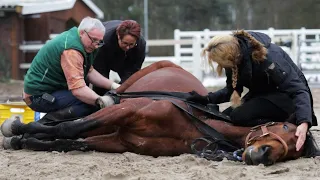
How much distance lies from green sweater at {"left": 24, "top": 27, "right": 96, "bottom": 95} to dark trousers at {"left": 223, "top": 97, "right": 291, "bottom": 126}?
124 centimetres

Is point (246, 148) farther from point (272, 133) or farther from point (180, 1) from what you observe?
point (180, 1)

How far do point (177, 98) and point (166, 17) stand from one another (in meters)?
34.8

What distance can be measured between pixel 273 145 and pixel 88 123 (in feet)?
4.18

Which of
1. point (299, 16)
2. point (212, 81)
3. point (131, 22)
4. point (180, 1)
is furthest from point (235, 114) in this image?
point (180, 1)

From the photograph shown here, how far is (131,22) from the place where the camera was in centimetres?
480

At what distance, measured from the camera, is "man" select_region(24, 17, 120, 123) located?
421 cm

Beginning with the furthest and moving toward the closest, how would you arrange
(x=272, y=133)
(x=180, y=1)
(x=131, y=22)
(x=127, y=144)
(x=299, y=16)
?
(x=180, y=1) < (x=299, y=16) < (x=131, y=22) < (x=127, y=144) < (x=272, y=133)

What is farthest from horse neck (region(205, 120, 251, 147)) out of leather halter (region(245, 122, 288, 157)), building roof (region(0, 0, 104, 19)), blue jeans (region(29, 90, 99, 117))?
building roof (region(0, 0, 104, 19))

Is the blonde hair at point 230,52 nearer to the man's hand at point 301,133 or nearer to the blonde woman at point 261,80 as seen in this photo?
the blonde woman at point 261,80

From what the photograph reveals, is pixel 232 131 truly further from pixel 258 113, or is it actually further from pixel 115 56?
pixel 115 56

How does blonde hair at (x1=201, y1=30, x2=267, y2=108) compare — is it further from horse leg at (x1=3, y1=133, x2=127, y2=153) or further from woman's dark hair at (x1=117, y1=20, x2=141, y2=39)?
woman's dark hair at (x1=117, y1=20, x2=141, y2=39)

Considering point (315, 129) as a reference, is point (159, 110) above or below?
above

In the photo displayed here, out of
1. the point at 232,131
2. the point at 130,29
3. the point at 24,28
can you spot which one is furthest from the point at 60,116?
the point at 24,28

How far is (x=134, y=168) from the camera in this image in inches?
138
